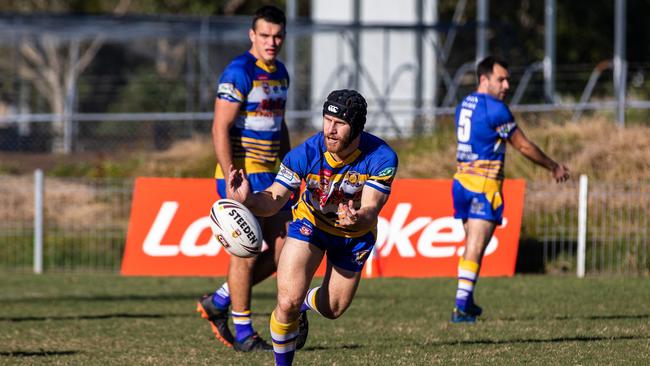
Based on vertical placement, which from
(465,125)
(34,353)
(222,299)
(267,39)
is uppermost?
(267,39)

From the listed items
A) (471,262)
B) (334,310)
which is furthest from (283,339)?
(471,262)

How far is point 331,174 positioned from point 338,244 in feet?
1.46

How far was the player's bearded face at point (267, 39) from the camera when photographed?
814cm

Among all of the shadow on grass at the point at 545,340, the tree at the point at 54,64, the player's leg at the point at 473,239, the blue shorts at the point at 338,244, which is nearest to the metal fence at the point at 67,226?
the player's leg at the point at 473,239

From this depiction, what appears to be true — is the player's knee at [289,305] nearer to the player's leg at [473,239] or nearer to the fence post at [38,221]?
the player's leg at [473,239]

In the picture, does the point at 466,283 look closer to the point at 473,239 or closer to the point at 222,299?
the point at 473,239

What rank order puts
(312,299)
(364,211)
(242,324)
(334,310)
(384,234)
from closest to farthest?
(364,211), (334,310), (312,299), (242,324), (384,234)

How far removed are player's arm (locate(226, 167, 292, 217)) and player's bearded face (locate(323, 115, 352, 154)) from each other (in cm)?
40

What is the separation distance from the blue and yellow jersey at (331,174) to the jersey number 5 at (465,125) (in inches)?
122

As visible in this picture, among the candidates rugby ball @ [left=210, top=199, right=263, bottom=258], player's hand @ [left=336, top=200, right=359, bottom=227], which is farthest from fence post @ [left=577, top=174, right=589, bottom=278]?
player's hand @ [left=336, top=200, right=359, bottom=227]

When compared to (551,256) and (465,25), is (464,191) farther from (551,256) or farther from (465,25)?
(465,25)

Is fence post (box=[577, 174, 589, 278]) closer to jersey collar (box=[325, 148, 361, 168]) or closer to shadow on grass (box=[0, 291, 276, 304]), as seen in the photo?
shadow on grass (box=[0, 291, 276, 304])

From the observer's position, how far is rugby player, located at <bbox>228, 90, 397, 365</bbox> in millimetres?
6516

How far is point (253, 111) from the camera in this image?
8156 millimetres
